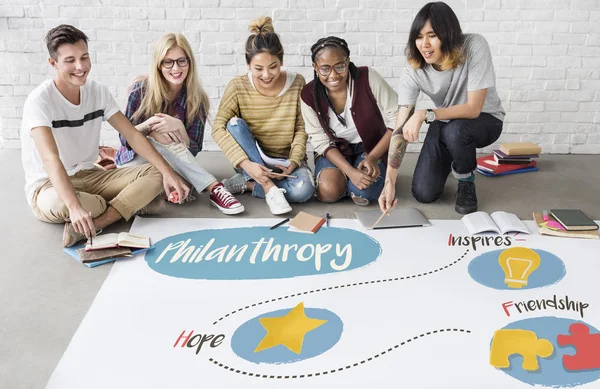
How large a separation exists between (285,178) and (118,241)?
0.84 metres

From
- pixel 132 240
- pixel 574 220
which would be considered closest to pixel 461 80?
pixel 574 220

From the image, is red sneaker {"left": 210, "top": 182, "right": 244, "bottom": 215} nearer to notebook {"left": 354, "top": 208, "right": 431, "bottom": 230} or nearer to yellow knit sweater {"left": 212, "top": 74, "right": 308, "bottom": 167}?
yellow knit sweater {"left": 212, "top": 74, "right": 308, "bottom": 167}

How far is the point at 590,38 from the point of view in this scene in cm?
336

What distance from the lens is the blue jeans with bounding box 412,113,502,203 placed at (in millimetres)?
2588

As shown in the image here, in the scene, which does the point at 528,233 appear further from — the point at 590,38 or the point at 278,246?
the point at 590,38

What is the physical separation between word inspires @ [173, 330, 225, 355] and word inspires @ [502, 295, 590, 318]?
2.76 feet

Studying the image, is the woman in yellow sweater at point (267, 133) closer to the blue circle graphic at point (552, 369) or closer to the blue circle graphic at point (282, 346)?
the blue circle graphic at point (282, 346)

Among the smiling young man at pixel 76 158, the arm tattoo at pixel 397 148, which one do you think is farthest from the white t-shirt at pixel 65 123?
the arm tattoo at pixel 397 148

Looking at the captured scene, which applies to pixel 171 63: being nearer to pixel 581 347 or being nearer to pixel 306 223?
pixel 306 223

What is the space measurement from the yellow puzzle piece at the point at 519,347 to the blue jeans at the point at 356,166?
43.4 inches

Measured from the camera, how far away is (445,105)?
2666 mm

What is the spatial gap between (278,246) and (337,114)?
750mm

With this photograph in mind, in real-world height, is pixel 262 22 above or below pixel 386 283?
above

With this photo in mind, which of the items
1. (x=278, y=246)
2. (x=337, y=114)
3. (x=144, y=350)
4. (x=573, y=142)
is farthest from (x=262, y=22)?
(x=573, y=142)
